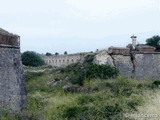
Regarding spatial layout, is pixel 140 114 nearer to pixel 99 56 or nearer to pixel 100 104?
pixel 100 104

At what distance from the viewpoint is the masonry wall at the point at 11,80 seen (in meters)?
13.9

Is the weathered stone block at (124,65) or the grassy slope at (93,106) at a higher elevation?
the weathered stone block at (124,65)

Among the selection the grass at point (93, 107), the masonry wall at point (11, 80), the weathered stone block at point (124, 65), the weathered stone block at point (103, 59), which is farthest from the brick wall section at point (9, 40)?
the weathered stone block at point (124, 65)

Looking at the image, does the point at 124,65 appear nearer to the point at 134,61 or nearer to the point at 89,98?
the point at 134,61

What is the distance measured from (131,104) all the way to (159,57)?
14.1 m

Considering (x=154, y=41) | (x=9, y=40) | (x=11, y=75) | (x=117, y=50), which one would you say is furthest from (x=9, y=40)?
(x=154, y=41)

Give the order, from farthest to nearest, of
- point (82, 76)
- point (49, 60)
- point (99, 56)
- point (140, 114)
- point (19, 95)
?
point (49, 60), point (99, 56), point (82, 76), point (19, 95), point (140, 114)

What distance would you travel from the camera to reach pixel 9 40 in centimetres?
1458

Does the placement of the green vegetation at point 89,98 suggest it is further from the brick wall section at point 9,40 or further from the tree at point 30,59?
the tree at point 30,59

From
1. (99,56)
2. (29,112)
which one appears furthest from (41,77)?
(29,112)

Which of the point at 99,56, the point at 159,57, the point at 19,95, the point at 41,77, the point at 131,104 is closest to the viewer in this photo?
the point at 131,104

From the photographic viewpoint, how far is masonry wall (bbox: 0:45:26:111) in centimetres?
1388

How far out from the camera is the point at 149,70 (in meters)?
27.1

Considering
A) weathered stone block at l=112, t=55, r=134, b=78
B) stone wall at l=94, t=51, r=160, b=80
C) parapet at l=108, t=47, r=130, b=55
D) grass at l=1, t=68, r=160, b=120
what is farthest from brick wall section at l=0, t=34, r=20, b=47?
weathered stone block at l=112, t=55, r=134, b=78
